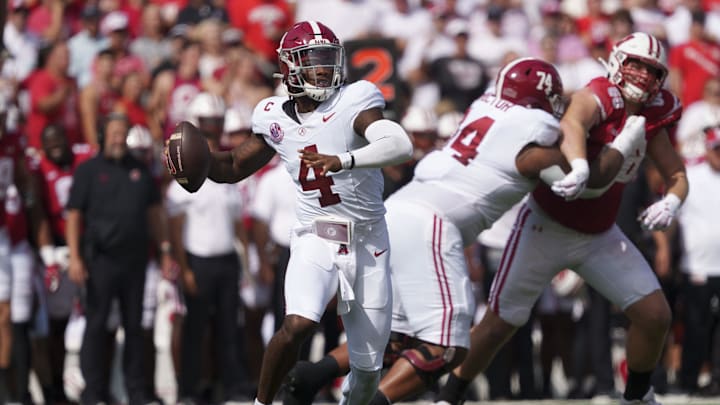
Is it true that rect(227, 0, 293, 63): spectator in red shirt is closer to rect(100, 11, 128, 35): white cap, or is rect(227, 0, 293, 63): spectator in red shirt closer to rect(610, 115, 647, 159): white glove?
rect(100, 11, 128, 35): white cap

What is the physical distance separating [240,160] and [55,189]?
3.47 meters

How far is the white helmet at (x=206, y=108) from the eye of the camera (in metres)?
9.23

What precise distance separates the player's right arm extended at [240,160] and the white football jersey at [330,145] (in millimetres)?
86

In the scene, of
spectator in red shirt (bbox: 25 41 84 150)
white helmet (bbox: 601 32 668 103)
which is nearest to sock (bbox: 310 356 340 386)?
white helmet (bbox: 601 32 668 103)

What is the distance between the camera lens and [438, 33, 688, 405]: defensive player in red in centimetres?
681

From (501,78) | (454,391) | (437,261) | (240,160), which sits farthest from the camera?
(454,391)

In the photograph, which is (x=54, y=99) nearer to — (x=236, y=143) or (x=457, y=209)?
(x=236, y=143)

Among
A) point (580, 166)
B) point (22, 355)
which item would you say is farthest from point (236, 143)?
point (580, 166)

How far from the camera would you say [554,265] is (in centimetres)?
698

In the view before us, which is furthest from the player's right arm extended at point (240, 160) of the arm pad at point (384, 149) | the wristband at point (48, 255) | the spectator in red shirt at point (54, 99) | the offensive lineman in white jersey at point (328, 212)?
the spectator in red shirt at point (54, 99)

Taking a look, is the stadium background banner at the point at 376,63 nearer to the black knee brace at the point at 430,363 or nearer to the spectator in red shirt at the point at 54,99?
the spectator in red shirt at the point at 54,99

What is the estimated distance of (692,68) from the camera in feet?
40.6

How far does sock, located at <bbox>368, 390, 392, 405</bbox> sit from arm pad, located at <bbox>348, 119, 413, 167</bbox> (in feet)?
4.48

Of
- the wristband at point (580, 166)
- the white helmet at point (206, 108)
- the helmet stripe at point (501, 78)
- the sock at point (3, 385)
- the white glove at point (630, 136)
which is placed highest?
the helmet stripe at point (501, 78)
